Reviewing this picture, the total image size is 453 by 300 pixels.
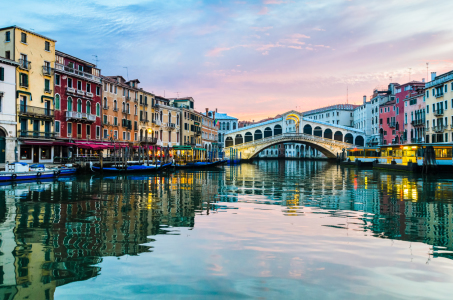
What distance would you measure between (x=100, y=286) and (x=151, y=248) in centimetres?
184

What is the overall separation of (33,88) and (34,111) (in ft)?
5.82

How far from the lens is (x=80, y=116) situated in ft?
105

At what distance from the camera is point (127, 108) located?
1561 inches

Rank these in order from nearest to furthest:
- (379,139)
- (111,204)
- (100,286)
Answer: (100,286)
(111,204)
(379,139)

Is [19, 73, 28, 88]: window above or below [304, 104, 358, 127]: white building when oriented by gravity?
below

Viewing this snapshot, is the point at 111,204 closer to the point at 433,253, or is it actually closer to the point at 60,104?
the point at 433,253

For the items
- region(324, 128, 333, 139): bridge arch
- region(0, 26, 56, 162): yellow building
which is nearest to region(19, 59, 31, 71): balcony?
region(0, 26, 56, 162): yellow building

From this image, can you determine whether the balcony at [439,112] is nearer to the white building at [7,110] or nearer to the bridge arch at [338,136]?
the bridge arch at [338,136]

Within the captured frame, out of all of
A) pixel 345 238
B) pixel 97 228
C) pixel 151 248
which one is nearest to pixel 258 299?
pixel 151 248

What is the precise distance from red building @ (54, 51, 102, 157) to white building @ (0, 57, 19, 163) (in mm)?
4020

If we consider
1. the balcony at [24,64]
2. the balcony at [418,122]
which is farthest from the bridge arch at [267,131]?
the balcony at [24,64]

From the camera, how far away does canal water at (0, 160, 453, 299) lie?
4.89 meters

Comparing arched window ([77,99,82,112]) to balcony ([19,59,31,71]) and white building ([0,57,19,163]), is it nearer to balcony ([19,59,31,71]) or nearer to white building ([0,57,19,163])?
balcony ([19,59,31,71])

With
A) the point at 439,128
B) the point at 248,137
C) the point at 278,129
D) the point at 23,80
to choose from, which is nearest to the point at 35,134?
the point at 23,80
